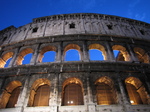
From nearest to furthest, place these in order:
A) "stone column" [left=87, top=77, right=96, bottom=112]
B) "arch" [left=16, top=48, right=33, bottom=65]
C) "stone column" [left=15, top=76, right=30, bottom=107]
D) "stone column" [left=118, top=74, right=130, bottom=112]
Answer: "stone column" [left=87, top=77, right=96, bottom=112]
"stone column" [left=118, top=74, right=130, bottom=112]
"stone column" [left=15, top=76, right=30, bottom=107]
"arch" [left=16, top=48, right=33, bottom=65]

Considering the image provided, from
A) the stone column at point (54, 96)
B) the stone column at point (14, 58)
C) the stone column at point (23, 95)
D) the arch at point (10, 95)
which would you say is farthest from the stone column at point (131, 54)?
the stone column at point (14, 58)

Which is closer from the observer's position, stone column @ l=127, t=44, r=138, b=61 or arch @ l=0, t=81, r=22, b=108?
arch @ l=0, t=81, r=22, b=108

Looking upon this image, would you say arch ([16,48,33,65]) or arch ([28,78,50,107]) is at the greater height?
arch ([16,48,33,65])

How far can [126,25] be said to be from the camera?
1494 cm

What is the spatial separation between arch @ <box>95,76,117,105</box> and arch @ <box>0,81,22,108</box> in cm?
585

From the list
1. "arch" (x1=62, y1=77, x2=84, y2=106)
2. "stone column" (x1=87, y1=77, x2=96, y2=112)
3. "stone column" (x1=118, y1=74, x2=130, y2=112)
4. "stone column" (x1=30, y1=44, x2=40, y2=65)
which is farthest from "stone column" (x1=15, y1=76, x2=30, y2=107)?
"stone column" (x1=118, y1=74, x2=130, y2=112)

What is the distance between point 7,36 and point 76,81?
1088 cm

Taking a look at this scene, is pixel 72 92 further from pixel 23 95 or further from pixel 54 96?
pixel 23 95

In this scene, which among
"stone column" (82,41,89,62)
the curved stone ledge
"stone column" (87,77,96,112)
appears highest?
"stone column" (82,41,89,62)

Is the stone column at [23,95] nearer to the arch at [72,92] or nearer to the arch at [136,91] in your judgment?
the arch at [72,92]

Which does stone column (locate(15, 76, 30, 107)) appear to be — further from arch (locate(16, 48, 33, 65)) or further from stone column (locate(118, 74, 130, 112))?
stone column (locate(118, 74, 130, 112))

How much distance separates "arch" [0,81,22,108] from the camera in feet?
28.5

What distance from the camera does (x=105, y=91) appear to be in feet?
29.2

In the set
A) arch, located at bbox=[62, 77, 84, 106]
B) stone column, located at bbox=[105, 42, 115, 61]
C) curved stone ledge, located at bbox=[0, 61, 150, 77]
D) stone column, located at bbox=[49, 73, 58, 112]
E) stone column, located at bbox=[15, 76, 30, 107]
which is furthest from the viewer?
stone column, located at bbox=[105, 42, 115, 61]
